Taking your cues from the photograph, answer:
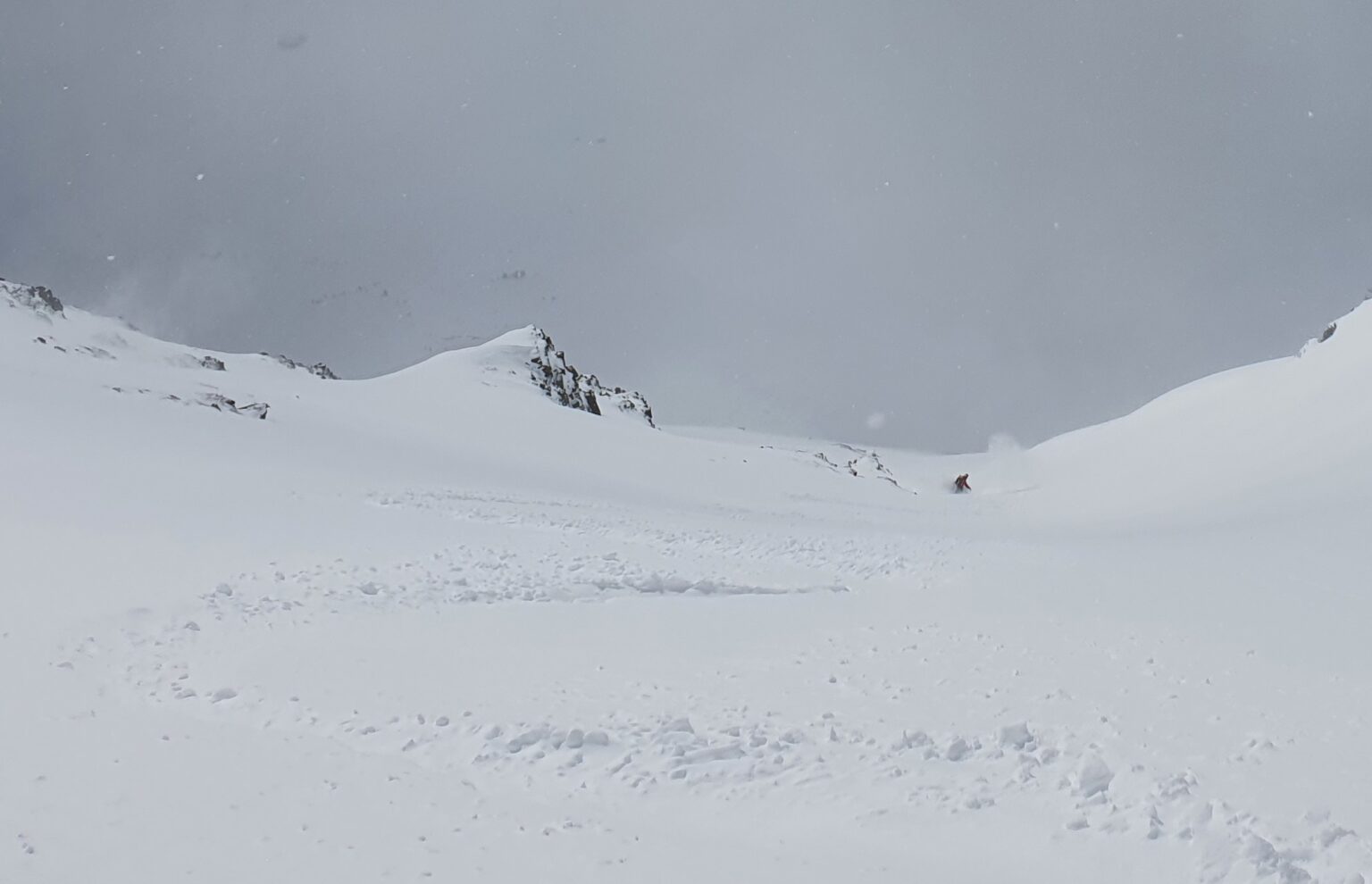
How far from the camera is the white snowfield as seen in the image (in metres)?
6.91

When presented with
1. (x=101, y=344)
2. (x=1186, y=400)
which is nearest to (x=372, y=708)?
(x=101, y=344)

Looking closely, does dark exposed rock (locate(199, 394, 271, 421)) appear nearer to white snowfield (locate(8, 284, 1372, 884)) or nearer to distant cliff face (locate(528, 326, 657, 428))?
white snowfield (locate(8, 284, 1372, 884))

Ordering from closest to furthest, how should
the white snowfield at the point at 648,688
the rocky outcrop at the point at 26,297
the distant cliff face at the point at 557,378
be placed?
1. the white snowfield at the point at 648,688
2. the rocky outcrop at the point at 26,297
3. the distant cliff face at the point at 557,378

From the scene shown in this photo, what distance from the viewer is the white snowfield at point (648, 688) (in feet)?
22.7

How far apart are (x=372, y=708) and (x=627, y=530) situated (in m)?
12.9

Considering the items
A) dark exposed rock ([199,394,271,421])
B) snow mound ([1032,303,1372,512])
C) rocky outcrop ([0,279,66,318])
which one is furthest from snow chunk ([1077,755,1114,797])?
rocky outcrop ([0,279,66,318])

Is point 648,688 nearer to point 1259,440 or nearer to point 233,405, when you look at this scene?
point 1259,440

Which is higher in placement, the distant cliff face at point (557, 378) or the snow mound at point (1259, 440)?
the distant cliff face at point (557, 378)

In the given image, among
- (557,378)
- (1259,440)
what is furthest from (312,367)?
(1259,440)

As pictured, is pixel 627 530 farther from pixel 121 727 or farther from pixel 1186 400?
pixel 1186 400

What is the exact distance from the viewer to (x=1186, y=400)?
61906 millimetres

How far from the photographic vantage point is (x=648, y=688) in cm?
1042

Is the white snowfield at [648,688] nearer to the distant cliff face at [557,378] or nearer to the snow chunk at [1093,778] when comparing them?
the snow chunk at [1093,778]

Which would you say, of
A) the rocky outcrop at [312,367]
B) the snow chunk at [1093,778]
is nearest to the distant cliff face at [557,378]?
the rocky outcrop at [312,367]
